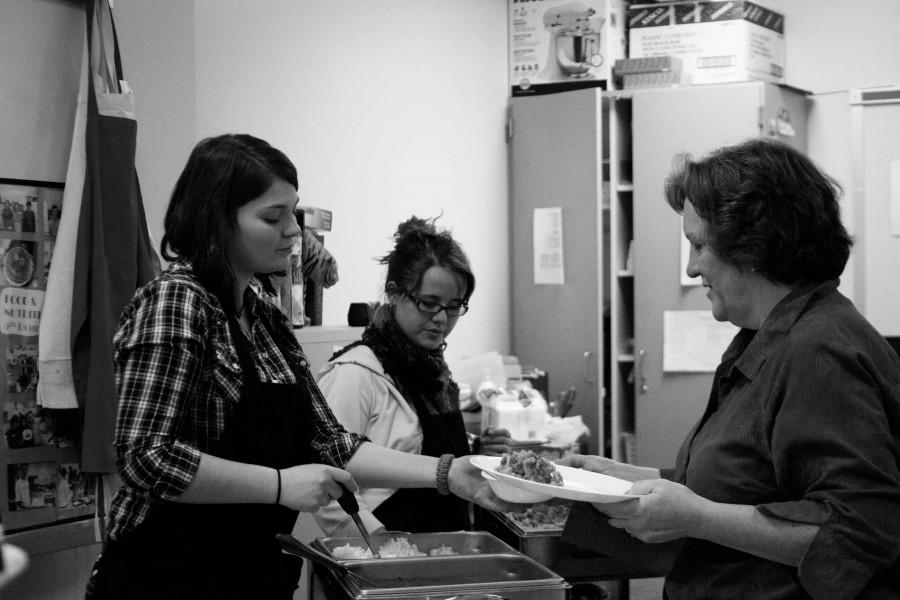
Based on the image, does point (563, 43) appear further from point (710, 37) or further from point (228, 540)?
point (228, 540)

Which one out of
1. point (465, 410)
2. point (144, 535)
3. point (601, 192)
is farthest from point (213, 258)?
point (601, 192)

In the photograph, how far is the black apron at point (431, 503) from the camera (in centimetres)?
245

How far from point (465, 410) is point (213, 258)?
2.29m

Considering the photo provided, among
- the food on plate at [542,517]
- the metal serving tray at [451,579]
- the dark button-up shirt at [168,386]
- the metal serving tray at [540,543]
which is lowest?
the metal serving tray at [540,543]

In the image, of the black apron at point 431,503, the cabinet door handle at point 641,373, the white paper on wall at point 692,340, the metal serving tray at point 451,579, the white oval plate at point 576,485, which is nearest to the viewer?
the white oval plate at point 576,485

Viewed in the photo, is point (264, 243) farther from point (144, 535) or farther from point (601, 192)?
point (601, 192)

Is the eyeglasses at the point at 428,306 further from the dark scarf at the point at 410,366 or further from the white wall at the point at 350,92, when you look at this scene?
the white wall at the point at 350,92

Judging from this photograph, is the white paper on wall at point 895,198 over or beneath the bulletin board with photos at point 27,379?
over

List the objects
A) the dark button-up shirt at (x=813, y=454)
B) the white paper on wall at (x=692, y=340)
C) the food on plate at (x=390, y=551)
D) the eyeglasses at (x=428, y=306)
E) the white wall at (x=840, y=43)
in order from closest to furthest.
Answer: the dark button-up shirt at (x=813, y=454) → the food on plate at (x=390, y=551) → the eyeglasses at (x=428, y=306) → the white paper on wall at (x=692, y=340) → the white wall at (x=840, y=43)

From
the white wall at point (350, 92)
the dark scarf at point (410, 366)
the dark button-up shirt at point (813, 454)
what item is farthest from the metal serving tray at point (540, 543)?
the white wall at point (350, 92)

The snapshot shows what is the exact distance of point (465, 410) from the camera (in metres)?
3.94

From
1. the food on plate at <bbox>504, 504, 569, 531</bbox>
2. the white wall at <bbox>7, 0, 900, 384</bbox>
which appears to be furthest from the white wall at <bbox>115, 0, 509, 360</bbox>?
the food on plate at <bbox>504, 504, 569, 531</bbox>

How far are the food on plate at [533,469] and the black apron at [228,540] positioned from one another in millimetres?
423

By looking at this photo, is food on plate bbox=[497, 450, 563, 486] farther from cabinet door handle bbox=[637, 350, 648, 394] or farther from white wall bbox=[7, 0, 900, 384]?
cabinet door handle bbox=[637, 350, 648, 394]
